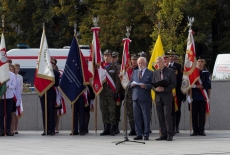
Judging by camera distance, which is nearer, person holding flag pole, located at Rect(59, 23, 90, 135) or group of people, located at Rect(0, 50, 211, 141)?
group of people, located at Rect(0, 50, 211, 141)

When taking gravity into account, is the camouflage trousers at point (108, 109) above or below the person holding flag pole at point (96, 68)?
below

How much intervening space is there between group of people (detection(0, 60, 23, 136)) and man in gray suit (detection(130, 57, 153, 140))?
3513mm

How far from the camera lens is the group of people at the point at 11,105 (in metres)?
18.4

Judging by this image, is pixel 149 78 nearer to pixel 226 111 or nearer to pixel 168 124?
pixel 168 124

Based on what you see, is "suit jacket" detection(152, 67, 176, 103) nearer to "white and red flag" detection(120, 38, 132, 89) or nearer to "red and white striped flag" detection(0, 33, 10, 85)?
"white and red flag" detection(120, 38, 132, 89)

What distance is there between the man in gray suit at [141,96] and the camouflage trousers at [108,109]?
1292 mm

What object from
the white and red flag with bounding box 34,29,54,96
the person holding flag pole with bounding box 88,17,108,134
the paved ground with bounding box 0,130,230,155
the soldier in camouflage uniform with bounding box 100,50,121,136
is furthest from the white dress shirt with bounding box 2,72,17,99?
the soldier in camouflage uniform with bounding box 100,50,121,136

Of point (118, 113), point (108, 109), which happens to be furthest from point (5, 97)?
point (118, 113)

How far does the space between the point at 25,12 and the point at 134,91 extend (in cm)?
2892

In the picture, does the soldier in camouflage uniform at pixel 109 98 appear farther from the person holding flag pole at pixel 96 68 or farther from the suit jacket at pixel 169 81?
the suit jacket at pixel 169 81

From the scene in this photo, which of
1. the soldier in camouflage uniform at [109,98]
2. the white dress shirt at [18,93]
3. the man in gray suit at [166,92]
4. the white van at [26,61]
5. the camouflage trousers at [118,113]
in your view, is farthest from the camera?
the white van at [26,61]

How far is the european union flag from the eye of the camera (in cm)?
1847

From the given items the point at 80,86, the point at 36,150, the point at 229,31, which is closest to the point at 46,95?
the point at 80,86

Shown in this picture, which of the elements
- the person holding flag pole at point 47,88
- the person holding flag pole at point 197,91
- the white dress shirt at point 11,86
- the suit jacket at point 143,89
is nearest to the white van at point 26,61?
the white dress shirt at point 11,86
